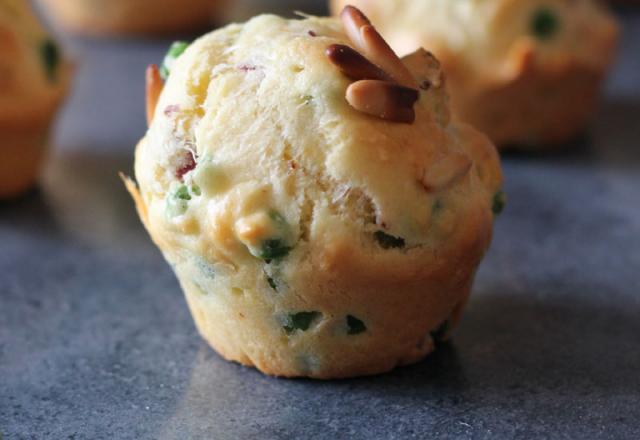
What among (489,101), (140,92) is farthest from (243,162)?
(140,92)

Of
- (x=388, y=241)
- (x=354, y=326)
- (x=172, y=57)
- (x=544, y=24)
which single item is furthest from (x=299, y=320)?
(x=544, y=24)

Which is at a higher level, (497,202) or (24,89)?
(497,202)

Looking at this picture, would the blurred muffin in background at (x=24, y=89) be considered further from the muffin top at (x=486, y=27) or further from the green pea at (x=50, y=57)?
the muffin top at (x=486, y=27)

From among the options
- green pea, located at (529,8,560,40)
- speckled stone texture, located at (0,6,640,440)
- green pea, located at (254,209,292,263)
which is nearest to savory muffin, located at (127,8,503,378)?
green pea, located at (254,209,292,263)

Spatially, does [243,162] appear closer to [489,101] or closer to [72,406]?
[72,406]

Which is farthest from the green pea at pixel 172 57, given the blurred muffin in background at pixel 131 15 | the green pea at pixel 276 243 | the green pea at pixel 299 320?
the blurred muffin in background at pixel 131 15

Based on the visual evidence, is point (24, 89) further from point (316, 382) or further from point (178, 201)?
point (316, 382)

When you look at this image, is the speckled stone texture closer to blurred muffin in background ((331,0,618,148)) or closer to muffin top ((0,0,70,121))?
blurred muffin in background ((331,0,618,148))
